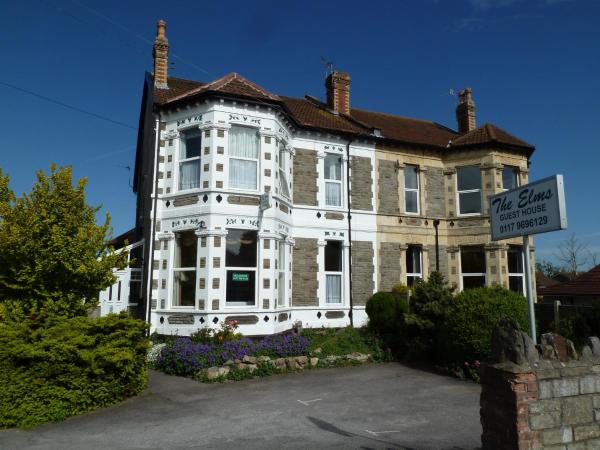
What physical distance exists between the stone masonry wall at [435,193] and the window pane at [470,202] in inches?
29.2

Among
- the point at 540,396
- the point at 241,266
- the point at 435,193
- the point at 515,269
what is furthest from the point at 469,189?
the point at 540,396

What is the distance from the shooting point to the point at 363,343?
45.4 feet

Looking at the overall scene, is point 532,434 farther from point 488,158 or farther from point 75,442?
point 488,158

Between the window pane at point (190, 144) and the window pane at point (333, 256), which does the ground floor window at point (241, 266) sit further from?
the window pane at point (333, 256)

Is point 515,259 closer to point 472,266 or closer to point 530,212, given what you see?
point 472,266

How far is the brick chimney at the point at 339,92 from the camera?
20156mm

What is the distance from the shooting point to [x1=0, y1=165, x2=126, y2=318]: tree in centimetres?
1010

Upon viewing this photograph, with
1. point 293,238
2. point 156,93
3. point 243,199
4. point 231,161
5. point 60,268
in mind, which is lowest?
point 60,268

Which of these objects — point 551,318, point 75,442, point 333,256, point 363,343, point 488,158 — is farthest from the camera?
point 488,158

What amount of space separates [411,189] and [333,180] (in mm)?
3662

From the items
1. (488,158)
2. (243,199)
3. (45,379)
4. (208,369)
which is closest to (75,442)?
(45,379)

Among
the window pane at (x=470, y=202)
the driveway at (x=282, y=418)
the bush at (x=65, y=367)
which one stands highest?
the window pane at (x=470, y=202)

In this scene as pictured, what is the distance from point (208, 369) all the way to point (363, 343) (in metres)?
5.12

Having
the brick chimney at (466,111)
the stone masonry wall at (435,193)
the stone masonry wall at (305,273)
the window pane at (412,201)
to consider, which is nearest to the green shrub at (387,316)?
the stone masonry wall at (305,273)
